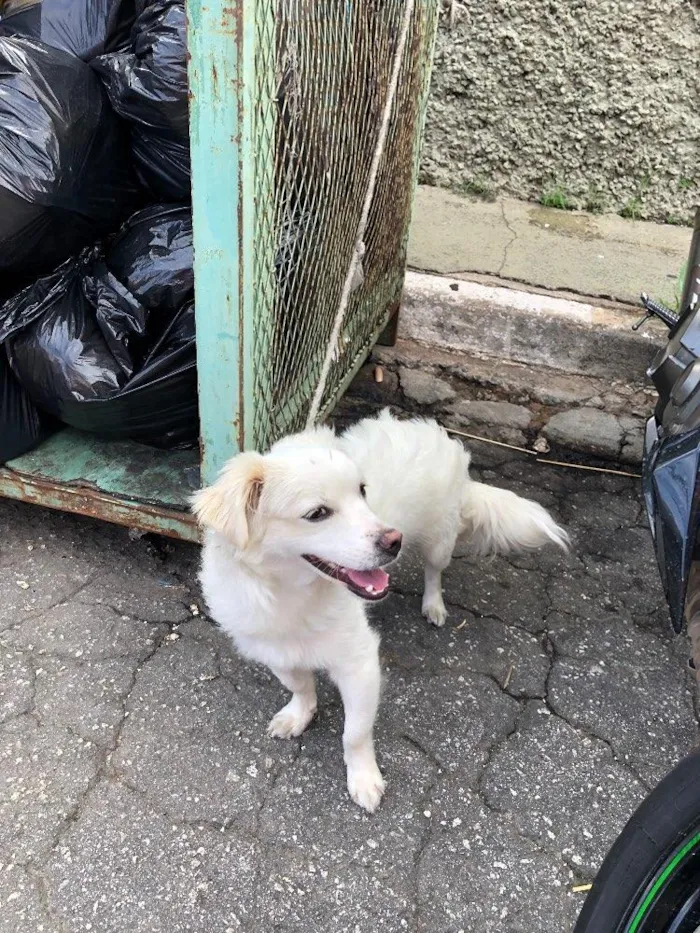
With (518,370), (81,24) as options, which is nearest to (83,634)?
(81,24)

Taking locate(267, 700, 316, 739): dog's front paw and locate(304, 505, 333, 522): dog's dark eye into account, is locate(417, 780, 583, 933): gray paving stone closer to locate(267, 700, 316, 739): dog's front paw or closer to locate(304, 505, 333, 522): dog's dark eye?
locate(267, 700, 316, 739): dog's front paw

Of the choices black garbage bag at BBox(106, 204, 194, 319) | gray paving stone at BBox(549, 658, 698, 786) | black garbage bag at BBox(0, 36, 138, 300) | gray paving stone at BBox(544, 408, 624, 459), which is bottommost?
gray paving stone at BBox(549, 658, 698, 786)

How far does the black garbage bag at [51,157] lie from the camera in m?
2.06

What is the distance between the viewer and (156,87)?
2.10 meters

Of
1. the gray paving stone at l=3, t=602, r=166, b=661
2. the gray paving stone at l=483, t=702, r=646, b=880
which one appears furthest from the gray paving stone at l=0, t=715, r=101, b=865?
the gray paving stone at l=483, t=702, r=646, b=880

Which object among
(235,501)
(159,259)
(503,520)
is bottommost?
(503,520)

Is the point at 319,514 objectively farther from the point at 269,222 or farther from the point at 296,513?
the point at 269,222

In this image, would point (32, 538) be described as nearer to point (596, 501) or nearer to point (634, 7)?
point (596, 501)

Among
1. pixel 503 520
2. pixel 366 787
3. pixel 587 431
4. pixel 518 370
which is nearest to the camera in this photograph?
pixel 366 787

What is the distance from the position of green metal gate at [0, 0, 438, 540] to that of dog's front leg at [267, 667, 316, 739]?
23.4 inches

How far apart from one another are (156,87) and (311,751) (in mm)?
1877

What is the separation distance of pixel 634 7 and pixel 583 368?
2.14 meters

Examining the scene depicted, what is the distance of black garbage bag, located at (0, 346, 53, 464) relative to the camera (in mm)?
2389

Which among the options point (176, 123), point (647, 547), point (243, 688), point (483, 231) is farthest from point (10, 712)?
point (483, 231)
